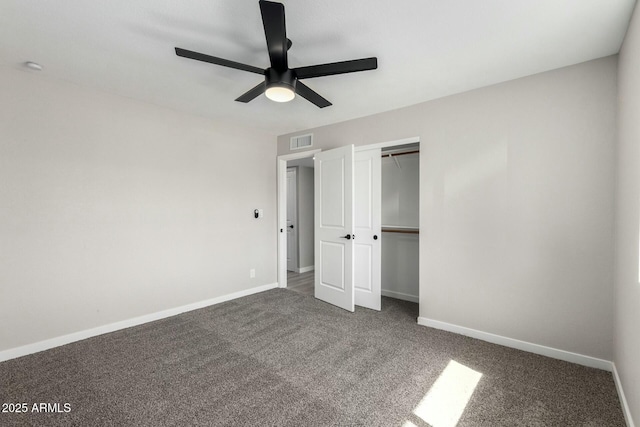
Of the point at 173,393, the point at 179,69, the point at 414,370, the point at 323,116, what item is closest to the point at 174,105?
the point at 179,69

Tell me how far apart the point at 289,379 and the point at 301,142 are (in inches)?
126

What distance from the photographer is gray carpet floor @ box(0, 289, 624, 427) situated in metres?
1.78

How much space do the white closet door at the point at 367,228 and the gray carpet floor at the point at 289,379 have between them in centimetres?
72

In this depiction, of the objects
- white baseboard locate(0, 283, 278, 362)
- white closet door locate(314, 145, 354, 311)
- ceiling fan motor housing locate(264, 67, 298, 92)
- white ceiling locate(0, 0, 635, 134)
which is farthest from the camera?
white closet door locate(314, 145, 354, 311)

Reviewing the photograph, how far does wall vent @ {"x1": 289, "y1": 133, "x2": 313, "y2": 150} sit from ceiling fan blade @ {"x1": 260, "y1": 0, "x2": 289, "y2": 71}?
230 cm

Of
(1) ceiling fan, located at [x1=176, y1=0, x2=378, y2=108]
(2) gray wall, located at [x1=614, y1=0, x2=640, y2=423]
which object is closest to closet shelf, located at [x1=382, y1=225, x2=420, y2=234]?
(2) gray wall, located at [x1=614, y1=0, x2=640, y2=423]

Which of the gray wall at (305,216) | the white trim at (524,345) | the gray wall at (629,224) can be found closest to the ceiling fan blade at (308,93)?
the gray wall at (629,224)

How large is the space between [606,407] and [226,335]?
2980mm

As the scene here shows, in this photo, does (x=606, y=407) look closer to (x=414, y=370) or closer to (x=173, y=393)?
(x=414, y=370)

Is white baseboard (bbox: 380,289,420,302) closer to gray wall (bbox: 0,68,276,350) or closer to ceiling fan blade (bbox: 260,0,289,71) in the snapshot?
gray wall (bbox: 0,68,276,350)

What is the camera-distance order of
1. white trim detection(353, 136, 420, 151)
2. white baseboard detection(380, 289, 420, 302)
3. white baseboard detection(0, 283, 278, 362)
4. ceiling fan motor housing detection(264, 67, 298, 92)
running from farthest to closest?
white baseboard detection(380, 289, 420, 302) → white trim detection(353, 136, 420, 151) → white baseboard detection(0, 283, 278, 362) → ceiling fan motor housing detection(264, 67, 298, 92)

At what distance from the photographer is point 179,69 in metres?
2.48

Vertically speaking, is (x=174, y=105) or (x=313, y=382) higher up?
(x=174, y=105)

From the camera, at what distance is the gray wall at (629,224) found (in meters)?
1.61
